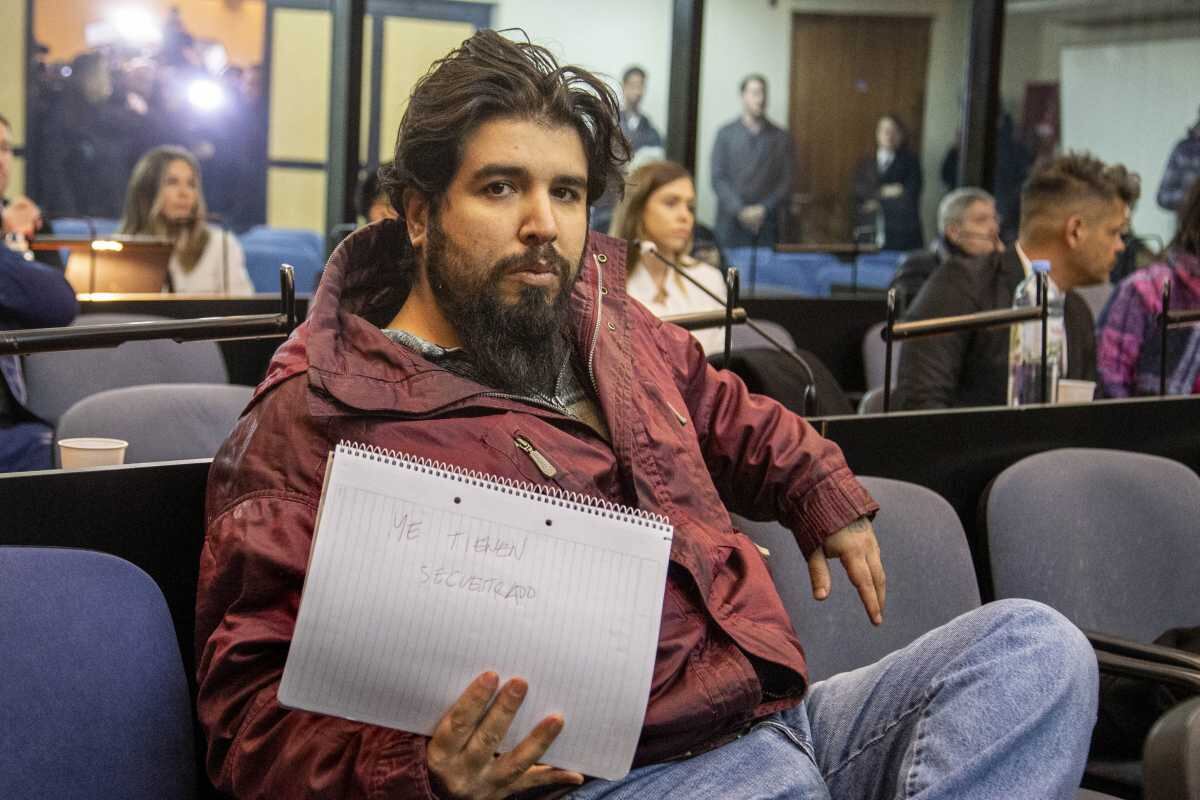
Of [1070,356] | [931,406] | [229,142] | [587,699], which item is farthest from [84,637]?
[229,142]

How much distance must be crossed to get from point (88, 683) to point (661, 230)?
307 cm

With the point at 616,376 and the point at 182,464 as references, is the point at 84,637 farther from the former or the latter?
the point at 616,376

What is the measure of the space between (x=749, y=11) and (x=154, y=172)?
9.91 ft

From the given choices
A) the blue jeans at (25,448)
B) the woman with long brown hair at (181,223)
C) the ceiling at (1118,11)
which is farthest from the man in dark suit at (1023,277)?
the ceiling at (1118,11)

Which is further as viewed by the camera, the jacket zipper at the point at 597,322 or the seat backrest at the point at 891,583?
the seat backrest at the point at 891,583

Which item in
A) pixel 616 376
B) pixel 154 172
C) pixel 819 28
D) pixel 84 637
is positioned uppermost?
pixel 819 28

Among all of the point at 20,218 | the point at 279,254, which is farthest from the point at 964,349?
the point at 279,254

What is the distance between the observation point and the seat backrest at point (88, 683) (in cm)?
145

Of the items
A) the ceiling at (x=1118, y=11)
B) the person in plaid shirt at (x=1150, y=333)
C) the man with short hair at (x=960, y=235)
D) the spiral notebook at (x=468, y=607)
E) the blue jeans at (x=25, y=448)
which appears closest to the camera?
the spiral notebook at (x=468, y=607)

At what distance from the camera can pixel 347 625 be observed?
1.25 metres

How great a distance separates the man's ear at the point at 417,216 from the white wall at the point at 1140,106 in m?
7.16

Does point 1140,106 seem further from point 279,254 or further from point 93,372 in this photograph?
point 93,372

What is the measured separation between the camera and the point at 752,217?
23.6ft

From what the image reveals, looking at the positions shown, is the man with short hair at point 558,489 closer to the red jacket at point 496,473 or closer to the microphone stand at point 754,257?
the red jacket at point 496,473
